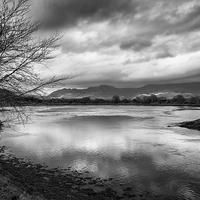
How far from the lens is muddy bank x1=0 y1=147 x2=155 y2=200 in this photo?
1027 centimetres

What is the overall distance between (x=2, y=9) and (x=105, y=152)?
1970cm

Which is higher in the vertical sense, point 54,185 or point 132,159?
point 54,185

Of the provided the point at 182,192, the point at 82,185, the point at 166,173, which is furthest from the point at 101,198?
the point at 166,173

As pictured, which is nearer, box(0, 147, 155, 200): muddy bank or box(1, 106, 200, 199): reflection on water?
box(0, 147, 155, 200): muddy bank

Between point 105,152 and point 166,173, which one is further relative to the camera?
point 105,152

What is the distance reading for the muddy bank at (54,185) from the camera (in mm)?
10271

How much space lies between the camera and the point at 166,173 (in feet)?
56.9

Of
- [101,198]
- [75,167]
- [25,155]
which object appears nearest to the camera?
[101,198]

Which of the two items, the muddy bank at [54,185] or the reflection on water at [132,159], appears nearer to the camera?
the muddy bank at [54,185]

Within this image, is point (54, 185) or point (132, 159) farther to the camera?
point (132, 159)

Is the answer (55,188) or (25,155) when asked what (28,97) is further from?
(25,155)

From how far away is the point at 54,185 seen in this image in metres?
13.8

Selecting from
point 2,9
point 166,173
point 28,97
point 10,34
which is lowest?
point 166,173

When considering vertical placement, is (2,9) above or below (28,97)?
above
